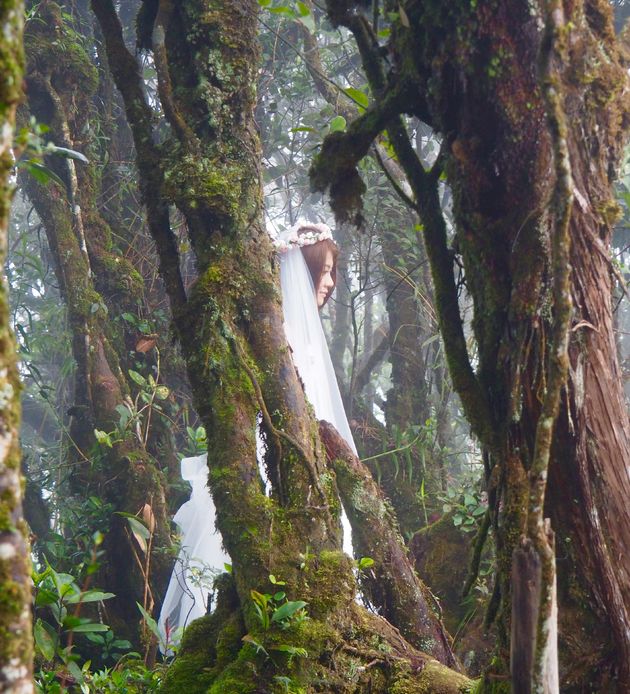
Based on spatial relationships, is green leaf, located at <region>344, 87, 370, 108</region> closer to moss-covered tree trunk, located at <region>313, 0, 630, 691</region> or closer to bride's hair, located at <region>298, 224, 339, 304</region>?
moss-covered tree trunk, located at <region>313, 0, 630, 691</region>

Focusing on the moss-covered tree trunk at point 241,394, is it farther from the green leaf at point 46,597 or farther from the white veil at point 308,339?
the white veil at point 308,339

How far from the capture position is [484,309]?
1454 mm

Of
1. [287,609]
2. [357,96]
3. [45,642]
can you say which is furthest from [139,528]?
[357,96]

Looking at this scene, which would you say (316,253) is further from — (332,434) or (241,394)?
(241,394)

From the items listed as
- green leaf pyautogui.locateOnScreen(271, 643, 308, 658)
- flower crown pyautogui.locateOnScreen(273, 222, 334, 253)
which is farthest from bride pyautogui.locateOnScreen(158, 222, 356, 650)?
green leaf pyautogui.locateOnScreen(271, 643, 308, 658)

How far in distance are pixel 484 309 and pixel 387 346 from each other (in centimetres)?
526

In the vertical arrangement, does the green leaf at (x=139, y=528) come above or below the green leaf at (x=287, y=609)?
above

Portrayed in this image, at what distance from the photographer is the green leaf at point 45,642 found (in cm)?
192

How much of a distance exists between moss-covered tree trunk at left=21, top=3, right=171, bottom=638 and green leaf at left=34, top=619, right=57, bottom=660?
4.65 ft

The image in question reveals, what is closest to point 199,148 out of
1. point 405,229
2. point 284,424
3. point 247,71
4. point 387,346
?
point 247,71

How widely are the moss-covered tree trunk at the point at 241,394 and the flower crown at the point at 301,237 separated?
1673 mm

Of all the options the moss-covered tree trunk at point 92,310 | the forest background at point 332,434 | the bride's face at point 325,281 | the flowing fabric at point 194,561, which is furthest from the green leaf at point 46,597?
the bride's face at point 325,281

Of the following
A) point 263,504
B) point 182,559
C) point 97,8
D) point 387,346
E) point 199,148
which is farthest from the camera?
point 387,346

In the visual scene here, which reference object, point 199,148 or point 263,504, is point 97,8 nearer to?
point 199,148
